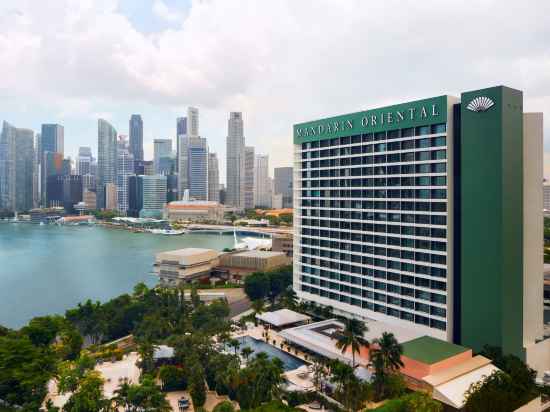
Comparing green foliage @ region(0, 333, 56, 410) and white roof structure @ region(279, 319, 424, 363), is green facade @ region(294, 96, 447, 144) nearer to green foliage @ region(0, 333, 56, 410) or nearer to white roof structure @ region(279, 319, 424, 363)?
white roof structure @ region(279, 319, 424, 363)

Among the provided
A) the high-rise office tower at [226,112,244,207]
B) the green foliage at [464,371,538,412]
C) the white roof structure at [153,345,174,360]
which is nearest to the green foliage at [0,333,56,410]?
the white roof structure at [153,345,174,360]

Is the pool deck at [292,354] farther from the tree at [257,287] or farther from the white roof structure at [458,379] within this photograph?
the tree at [257,287]

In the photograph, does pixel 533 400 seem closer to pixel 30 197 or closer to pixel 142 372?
pixel 142 372

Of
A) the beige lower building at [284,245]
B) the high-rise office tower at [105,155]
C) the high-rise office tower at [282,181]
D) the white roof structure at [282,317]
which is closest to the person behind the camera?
the white roof structure at [282,317]

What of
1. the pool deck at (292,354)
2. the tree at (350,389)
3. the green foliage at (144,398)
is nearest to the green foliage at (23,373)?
the green foliage at (144,398)

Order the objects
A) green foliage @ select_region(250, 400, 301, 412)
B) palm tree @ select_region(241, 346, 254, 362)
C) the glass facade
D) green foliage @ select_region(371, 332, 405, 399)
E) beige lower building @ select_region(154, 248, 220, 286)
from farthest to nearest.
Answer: beige lower building @ select_region(154, 248, 220, 286)
the glass facade
palm tree @ select_region(241, 346, 254, 362)
green foliage @ select_region(371, 332, 405, 399)
green foliage @ select_region(250, 400, 301, 412)

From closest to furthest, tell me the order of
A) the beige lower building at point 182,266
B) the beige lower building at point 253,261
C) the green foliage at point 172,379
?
the green foliage at point 172,379 → the beige lower building at point 182,266 → the beige lower building at point 253,261
